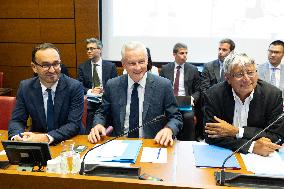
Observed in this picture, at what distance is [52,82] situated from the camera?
2699 mm

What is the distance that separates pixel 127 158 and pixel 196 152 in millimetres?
467

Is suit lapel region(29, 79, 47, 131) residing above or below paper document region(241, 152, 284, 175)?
above

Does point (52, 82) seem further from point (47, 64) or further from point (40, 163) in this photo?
point (40, 163)

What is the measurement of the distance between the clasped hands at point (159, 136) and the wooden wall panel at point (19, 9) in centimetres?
452

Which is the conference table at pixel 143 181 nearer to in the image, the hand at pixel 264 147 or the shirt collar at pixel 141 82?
the hand at pixel 264 147

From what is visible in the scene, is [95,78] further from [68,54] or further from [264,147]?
[264,147]

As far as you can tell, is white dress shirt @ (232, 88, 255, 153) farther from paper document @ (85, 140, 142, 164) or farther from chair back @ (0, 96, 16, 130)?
chair back @ (0, 96, 16, 130)

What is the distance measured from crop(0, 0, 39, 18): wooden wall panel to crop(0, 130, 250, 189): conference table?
4.14m

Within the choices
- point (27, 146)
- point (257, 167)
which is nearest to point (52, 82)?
point (27, 146)

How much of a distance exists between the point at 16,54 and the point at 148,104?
15.2 feet

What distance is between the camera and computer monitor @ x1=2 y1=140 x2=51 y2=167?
5.93 ft

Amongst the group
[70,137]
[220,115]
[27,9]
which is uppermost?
[27,9]

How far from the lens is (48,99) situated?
269cm

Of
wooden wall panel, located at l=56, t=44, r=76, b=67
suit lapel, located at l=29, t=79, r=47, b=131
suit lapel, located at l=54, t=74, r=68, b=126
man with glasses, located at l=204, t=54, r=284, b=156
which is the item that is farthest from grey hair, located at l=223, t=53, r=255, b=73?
wooden wall panel, located at l=56, t=44, r=76, b=67
